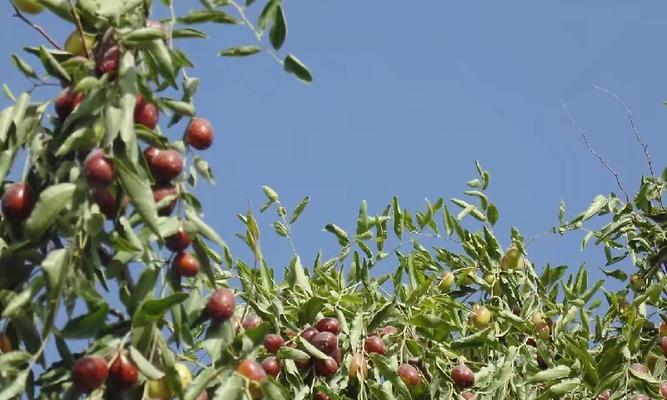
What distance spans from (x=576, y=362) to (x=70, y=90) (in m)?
2.04

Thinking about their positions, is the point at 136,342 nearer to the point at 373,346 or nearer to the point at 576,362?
the point at 373,346

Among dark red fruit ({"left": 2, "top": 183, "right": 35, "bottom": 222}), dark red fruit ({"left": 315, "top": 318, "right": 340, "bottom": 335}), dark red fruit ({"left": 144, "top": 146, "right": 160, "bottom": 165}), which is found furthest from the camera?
dark red fruit ({"left": 315, "top": 318, "right": 340, "bottom": 335})

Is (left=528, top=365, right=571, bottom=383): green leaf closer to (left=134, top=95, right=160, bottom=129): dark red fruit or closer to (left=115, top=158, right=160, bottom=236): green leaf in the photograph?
(left=134, top=95, right=160, bottom=129): dark red fruit

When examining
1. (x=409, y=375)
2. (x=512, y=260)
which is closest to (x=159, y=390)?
(x=409, y=375)

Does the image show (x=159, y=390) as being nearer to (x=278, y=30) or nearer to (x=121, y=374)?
(x=121, y=374)

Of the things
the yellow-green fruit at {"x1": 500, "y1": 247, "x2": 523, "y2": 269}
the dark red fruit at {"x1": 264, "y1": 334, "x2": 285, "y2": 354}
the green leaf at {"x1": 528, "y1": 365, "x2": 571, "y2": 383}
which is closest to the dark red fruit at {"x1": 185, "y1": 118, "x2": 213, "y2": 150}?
the dark red fruit at {"x1": 264, "y1": 334, "x2": 285, "y2": 354}

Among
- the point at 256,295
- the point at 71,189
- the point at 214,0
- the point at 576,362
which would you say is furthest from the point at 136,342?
the point at 576,362

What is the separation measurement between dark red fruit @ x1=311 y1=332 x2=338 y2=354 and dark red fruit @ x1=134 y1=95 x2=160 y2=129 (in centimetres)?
127

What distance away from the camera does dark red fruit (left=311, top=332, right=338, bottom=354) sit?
3.18 metres

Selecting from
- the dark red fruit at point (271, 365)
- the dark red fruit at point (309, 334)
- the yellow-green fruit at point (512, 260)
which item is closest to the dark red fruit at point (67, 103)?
the dark red fruit at point (271, 365)

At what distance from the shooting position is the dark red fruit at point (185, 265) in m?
2.00

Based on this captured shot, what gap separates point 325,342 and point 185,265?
1227 millimetres

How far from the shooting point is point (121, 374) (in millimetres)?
1839

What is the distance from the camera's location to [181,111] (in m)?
2.09
